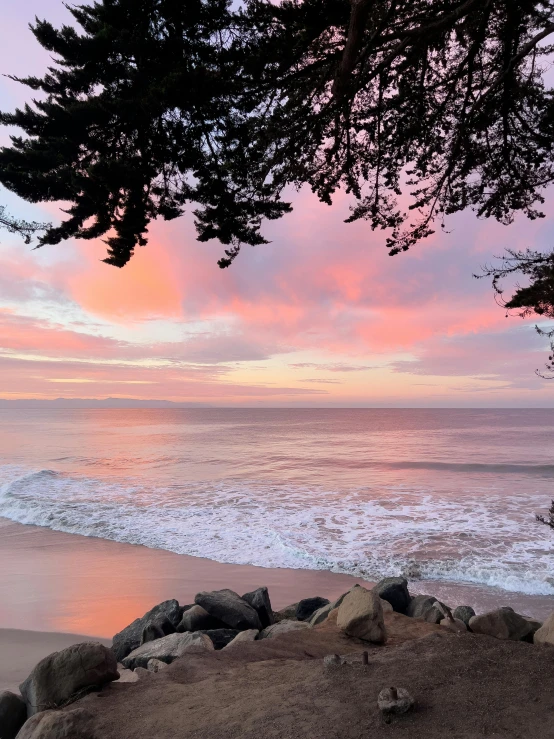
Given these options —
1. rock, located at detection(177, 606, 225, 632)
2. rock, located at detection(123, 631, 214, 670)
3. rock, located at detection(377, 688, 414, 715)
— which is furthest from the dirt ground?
rock, located at detection(177, 606, 225, 632)

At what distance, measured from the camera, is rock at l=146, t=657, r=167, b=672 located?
545 cm

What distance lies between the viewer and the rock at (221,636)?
6.47m

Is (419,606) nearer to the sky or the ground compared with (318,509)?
nearer to the sky

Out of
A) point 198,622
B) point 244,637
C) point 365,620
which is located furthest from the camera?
point 198,622

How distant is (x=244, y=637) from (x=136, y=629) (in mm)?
1770

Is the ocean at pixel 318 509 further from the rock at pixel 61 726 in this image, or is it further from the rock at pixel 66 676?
the rock at pixel 61 726

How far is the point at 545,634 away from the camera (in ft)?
17.3

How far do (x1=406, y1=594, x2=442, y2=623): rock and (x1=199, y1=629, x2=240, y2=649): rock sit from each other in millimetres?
2594

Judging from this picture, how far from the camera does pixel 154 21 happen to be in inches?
218

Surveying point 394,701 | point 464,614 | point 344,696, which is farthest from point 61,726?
point 464,614

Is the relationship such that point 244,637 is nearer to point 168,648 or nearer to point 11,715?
point 168,648

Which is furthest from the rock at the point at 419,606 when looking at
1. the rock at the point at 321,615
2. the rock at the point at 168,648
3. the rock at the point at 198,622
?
the rock at the point at 168,648

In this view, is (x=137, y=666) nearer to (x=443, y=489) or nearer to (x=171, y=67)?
(x=171, y=67)

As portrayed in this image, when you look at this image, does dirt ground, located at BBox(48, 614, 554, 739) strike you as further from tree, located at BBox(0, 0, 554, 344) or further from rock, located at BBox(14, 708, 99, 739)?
tree, located at BBox(0, 0, 554, 344)
